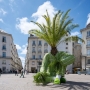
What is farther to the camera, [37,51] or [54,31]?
[37,51]

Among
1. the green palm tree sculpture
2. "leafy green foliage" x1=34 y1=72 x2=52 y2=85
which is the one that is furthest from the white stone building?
"leafy green foliage" x1=34 y1=72 x2=52 y2=85

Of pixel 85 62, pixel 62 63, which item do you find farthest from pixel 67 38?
pixel 85 62

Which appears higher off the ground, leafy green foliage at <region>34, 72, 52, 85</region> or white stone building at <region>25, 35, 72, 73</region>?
white stone building at <region>25, 35, 72, 73</region>

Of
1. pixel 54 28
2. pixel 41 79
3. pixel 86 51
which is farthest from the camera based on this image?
pixel 86 51

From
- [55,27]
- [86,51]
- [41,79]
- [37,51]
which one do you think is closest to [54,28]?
[55,27]

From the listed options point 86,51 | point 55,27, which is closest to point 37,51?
point 86,51

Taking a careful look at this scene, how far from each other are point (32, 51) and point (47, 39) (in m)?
54.3

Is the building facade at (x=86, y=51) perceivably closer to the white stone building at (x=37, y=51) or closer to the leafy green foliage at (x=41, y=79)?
the white stone building at (x=37, y=51)

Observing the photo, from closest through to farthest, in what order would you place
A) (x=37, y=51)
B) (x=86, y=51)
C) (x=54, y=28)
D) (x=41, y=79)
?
1. (x=41, y=79)
2. (x=54, y=28)
3. (x=86, y=51)
4. (x=37, y=51)

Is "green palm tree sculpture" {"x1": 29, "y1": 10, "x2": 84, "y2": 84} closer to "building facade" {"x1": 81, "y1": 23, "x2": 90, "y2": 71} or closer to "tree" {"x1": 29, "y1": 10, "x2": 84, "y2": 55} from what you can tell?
"tree" {"x1": 29, "y1": 10, "x2": 84, "y2": 55}

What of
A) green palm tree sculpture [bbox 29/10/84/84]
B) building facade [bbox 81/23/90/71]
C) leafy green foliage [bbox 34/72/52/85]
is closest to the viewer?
leafy green foliage [bbox 34/72/52/85]

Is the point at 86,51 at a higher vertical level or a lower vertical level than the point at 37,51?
lower

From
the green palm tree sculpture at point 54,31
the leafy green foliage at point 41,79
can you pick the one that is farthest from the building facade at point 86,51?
the leafy green foliage at point 41,79

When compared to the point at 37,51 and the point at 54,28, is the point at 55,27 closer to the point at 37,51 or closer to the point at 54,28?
the point at 54,28
